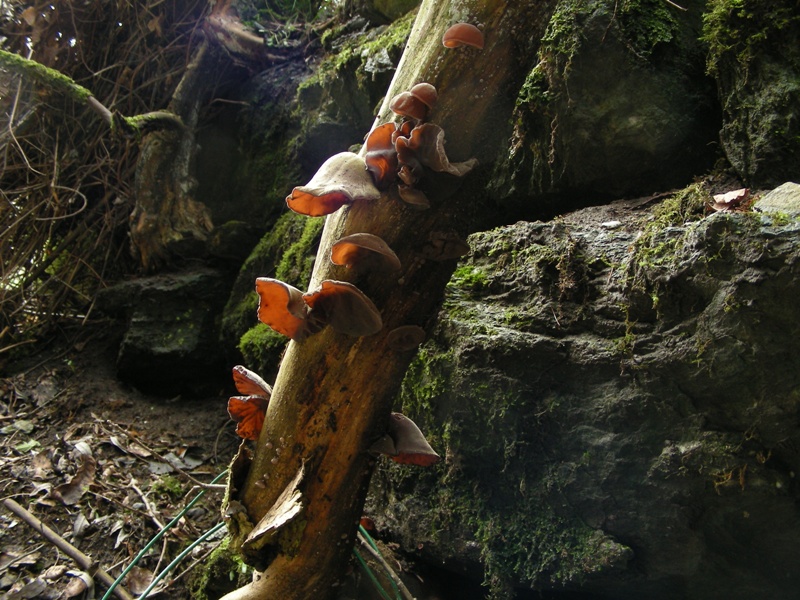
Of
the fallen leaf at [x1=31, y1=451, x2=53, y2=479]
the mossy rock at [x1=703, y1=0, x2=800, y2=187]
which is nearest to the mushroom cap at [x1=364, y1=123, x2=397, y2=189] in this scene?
the mossy rock at [x1=703, y1=0, x2=800, y2=187]

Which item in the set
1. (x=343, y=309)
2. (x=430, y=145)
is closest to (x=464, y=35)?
(x=430, y=145)

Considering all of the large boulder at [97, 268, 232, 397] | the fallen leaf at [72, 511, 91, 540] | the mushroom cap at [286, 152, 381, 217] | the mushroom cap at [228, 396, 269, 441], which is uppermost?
the mushroom cap at [286, 152, 381, 217]

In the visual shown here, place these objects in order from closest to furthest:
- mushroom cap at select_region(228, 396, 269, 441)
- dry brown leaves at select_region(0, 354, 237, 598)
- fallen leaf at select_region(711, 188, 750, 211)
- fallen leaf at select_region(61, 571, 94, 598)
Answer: mushroom cap at select_region(228, 396, 269, 441), fallen leaf at select_region(711, 188, 750, 211), fallen leaf at select_region(61, 571, 94, 598), dry brown leaves at select_region(0, 354, 237, 598)

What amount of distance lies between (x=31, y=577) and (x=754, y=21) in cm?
349

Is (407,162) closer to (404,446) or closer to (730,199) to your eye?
(404,446)

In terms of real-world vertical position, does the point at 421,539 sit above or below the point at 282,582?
below

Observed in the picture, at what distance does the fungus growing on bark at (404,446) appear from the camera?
4.78ft

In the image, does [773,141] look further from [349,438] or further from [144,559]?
[144,559]

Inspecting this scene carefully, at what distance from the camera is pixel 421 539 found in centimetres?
215

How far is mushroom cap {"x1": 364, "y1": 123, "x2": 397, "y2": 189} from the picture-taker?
126cm

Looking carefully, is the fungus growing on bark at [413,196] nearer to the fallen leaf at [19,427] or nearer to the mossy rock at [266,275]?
the mossy rock at [266,275]

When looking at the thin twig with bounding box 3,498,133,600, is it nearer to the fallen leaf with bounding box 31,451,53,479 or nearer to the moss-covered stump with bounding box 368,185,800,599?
the fallen leaf with bounding box 31,451,53,479

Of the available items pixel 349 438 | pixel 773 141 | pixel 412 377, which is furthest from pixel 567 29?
pixel 349 438

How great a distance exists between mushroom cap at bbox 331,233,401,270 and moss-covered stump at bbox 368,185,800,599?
0.85m
